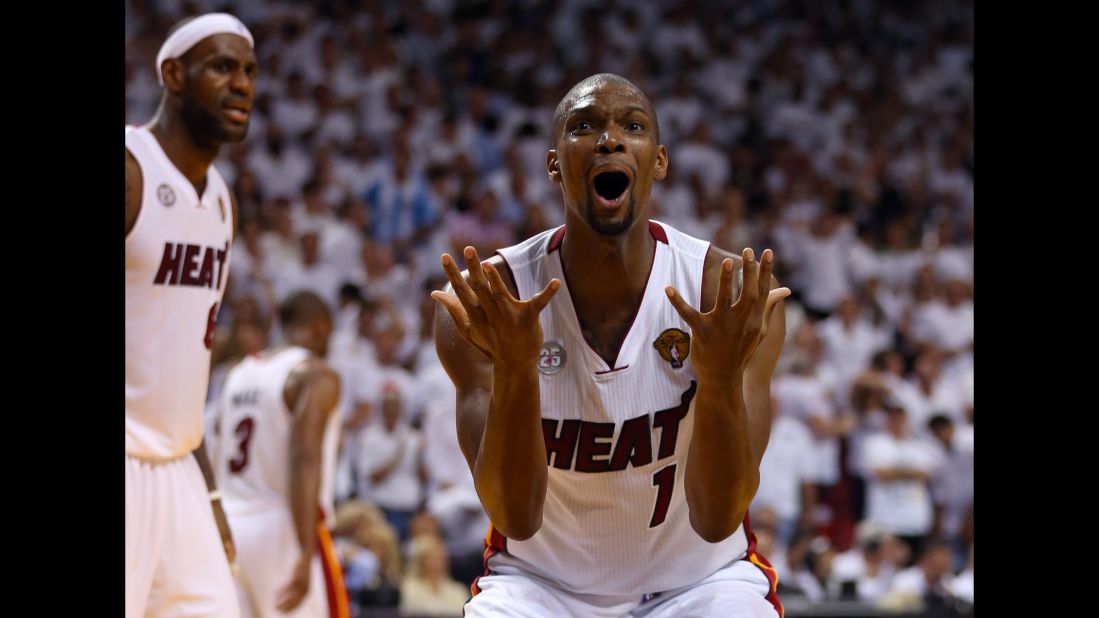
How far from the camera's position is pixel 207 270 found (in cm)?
455

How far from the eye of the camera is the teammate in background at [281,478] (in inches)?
249

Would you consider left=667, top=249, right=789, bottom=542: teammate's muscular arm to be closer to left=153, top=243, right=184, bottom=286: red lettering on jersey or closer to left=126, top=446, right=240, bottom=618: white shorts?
left=126, top=446, right=240, bottom=618: white shorts

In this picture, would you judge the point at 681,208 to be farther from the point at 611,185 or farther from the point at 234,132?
the point at 611,185

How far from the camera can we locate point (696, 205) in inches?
484

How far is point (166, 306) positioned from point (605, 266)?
5.26 ft

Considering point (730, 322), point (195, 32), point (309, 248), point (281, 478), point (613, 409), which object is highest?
point (195, 32)

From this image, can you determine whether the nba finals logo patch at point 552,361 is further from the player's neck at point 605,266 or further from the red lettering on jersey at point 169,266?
the red lettering on jersey at point 169,266

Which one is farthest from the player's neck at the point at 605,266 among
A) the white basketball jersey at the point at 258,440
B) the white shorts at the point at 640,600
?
the white basketball jersey at the point at 258,440

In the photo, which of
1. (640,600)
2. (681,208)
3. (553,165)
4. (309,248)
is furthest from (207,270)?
(681,208)

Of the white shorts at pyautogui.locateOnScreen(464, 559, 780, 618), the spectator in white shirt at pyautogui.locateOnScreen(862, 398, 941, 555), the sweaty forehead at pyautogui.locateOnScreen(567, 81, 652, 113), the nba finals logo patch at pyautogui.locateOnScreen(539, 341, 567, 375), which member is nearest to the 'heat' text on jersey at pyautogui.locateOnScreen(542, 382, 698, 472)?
the nba finals logo patch at pyautogui.locateOnScreen(539, 341, 567, 375)
